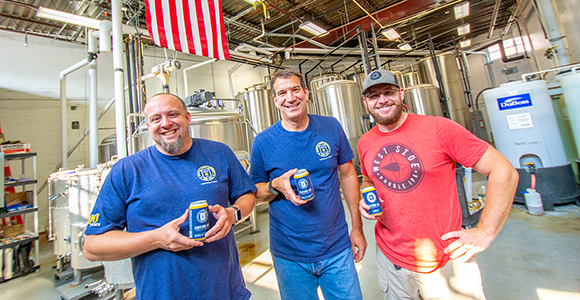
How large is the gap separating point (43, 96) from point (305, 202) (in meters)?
6.69

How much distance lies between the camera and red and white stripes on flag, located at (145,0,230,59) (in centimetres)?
313

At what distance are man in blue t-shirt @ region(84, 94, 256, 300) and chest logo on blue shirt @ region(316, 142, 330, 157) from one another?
1.72 ft

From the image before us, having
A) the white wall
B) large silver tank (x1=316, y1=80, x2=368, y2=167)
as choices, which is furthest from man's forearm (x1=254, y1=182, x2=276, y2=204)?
the white wall

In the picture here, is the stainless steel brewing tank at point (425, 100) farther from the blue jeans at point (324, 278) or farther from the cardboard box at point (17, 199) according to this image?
the cardboard box at point (17, 199)

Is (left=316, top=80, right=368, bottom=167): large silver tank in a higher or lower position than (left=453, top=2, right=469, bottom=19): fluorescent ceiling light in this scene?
lower

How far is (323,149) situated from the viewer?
144cm

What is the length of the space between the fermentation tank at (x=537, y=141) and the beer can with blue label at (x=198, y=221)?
15.1 feet

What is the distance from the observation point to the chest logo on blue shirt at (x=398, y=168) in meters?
1.26

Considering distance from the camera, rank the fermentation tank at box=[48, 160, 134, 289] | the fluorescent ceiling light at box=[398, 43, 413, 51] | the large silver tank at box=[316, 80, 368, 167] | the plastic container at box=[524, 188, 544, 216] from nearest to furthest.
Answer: the fermentation tank at box=[48, 160, 134, 289], the plastic container at box=[524, 188, 544, 216], the large silver tank at box=[316, 80, 368, 167], the fluorescent ceiling light at box=[398, 43, 413, 51]

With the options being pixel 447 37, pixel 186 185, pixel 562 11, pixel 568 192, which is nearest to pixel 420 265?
pixel 186 185

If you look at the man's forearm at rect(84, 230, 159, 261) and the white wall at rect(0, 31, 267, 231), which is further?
the white wall at rect(0, 31, 267, 231)

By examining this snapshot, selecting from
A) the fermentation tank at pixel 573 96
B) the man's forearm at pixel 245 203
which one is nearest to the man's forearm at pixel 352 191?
the man's forearm at pixel 245 203

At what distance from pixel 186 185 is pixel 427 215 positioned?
4.05 feet

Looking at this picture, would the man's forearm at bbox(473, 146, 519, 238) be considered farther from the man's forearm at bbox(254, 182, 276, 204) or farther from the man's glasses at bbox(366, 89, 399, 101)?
the man's forearm at bbox(254, 182, 276, 204)
